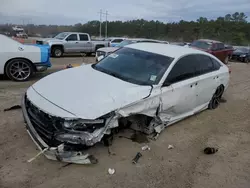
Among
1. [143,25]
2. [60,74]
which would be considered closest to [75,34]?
[60,74]

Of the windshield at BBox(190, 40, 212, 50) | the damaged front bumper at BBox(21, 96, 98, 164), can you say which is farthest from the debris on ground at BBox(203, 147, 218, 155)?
the windshield at BBox(190, 40, 212, 50)

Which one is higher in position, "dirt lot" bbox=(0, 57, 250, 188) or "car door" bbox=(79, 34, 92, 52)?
"car door" bbox=(79, 34, 92, 52)

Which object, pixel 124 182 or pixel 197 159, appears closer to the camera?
pixel 124 182

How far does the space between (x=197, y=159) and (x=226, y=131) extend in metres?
1.49

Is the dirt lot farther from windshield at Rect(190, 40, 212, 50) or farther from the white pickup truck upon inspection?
the white pickup truck

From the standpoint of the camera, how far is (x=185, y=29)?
164ft

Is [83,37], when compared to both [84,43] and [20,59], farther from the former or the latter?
[20,59]

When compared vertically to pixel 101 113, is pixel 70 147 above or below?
below

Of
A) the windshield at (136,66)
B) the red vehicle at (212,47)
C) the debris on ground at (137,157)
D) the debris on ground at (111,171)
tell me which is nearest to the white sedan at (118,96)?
the windshield at (136,66)

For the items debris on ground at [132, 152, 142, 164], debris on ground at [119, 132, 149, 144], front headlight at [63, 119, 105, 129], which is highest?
front headlight at [63, 119, 105, 129]

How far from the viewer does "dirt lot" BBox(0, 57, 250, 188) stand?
2990 millimetres

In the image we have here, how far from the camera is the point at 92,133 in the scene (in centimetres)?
307

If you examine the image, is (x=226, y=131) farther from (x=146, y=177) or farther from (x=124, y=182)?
(x=124, y=182)

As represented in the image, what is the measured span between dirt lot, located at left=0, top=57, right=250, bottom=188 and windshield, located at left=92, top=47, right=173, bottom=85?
108 cm
